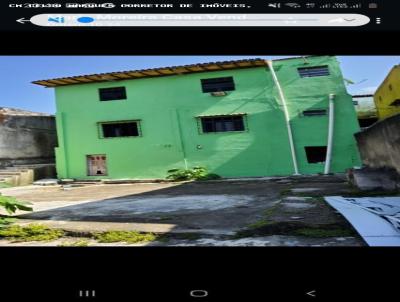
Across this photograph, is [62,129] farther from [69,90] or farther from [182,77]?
[182,77]

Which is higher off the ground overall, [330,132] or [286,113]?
[286,113]

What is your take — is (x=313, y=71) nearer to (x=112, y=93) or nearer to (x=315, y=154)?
(x=315, y=154)

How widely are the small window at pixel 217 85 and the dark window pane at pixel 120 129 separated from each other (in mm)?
3180

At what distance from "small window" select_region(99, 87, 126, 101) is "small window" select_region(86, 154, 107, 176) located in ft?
7.85

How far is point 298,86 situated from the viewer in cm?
1088

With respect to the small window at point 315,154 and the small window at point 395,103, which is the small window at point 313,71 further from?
the small window at point 315,154

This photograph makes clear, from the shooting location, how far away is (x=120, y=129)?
12.1 meters

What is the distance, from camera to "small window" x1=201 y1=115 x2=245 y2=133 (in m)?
11.3

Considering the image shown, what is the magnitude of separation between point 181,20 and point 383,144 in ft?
14.4
